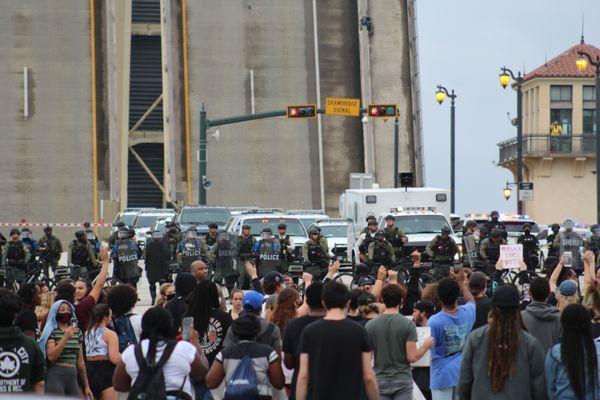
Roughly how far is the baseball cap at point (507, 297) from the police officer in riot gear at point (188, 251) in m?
15.8

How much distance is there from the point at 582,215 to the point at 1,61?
3051cm

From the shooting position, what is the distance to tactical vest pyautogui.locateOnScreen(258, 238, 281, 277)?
2275 centimetres

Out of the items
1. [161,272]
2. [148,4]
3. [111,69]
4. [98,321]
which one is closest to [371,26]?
[111,69]

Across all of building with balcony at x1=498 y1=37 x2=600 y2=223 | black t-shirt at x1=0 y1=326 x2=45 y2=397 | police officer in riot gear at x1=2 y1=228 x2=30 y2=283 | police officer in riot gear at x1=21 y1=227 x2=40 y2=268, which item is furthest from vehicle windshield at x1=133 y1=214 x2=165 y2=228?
black t-shirt at x1=0 y1=326 x2=45 y2=397

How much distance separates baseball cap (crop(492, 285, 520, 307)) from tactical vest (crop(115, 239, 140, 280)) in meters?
15.3

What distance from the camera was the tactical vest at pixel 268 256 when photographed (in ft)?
74.6

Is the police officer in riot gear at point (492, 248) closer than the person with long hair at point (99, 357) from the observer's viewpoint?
No

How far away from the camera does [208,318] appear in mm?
9195

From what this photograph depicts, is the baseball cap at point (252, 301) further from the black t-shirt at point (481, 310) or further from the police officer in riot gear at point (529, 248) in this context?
the police officer in riot gear at point (529, 248)

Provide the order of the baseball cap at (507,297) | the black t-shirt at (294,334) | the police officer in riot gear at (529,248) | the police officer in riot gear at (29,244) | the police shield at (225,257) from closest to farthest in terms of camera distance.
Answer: the baseball cap at (507,297), the black t-shirt at (294,334), the police shield at (225,257), the police officer in riot gear at (529,248), the police officer in riot gear at (29,244)

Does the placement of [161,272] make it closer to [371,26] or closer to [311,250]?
[311,250]

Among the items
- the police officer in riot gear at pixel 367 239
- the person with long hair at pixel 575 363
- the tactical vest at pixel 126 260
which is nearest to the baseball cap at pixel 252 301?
the person with long hair at pixel 575 363

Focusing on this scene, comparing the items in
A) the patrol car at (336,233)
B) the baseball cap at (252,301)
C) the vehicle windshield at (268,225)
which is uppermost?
the baseball cap at (252,301)

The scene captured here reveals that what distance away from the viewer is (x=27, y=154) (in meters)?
45.8
